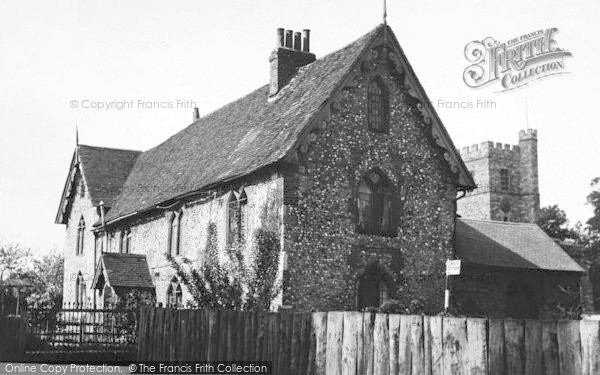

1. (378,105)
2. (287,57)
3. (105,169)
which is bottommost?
(378,105)

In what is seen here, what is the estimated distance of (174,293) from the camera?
28.1m

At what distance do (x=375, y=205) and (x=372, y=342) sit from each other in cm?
1419

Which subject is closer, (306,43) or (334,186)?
(334,186)

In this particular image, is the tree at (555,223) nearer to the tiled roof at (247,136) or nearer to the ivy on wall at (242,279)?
the tiled roof at (247,136)

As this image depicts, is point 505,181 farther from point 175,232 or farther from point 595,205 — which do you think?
point 175,232

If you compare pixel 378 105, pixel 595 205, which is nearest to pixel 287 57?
pixel 378 105

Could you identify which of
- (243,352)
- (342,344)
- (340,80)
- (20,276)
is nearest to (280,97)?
(340,80)

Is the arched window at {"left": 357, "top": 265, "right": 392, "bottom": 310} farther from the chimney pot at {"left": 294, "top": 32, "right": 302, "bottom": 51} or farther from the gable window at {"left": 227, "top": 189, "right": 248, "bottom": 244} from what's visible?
the chimney pot at {"left": 294, "top": 32, "right": 302, "bottom": 51}

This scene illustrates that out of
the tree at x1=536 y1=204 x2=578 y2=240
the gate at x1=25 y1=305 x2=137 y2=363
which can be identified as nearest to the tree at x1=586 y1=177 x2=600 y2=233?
the tree at x1=536 y1=204 x2=578 y2=240

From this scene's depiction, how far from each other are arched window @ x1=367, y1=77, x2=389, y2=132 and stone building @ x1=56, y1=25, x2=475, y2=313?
3 centimetres

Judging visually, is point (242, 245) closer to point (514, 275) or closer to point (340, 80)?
point (340, 80)

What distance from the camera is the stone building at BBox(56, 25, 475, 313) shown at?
21.6m

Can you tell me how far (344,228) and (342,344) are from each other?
1272 centimetres

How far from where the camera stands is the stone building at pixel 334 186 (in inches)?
850
